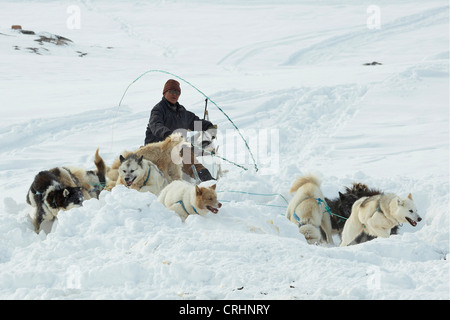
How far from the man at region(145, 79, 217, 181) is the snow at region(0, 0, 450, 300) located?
0.47 metres

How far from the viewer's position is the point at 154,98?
14.0m

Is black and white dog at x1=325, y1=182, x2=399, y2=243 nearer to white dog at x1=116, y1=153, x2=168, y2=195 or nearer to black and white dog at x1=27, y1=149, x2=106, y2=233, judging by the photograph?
white dog at x1=116, y1=153, x2=168, y2=195

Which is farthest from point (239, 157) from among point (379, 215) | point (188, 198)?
point (188, 198)

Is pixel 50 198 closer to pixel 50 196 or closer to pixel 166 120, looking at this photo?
pixel 50 196

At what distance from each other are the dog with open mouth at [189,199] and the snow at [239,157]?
0.37 ft

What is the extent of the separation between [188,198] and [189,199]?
2 cm

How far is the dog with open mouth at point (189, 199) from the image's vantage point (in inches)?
186

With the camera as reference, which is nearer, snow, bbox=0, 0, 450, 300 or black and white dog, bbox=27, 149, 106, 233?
snow, bbox=0, 0, 450, 300

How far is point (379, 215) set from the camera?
5203 mm

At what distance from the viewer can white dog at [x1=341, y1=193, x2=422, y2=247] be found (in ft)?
16.6

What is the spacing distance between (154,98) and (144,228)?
398 inches

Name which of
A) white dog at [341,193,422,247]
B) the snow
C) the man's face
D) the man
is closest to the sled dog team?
white dog at [341,193,422,247]

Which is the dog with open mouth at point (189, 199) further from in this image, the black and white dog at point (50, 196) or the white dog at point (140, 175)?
the black and white dog at point (50, 196)

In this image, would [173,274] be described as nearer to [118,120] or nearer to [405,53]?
[118,120]
